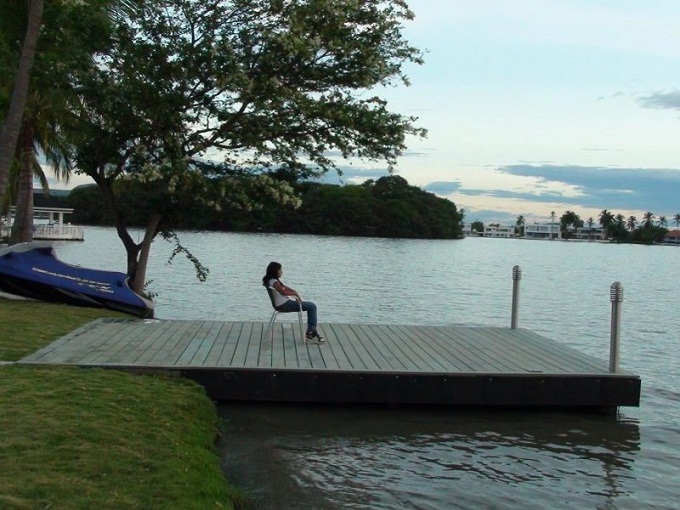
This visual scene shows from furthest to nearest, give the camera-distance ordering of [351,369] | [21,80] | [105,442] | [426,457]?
1. [21,80]
2. [351,369]
3. [426,457]
4. [105,442]

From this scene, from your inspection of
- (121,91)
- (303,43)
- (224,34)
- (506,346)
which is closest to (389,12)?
(303,43)

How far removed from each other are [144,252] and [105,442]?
993 centimetres

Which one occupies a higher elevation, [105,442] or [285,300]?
[285,300]

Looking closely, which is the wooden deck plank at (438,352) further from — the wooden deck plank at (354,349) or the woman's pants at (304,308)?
the woman's pants at (304,308)

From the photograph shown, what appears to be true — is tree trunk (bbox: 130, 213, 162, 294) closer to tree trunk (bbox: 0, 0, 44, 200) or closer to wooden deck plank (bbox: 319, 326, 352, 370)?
wooden deck plank (bbox: 319, 326, 352, 370)

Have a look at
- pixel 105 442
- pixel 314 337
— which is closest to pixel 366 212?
pixel 314 337

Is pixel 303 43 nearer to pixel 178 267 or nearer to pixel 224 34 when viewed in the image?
pixel 224 34

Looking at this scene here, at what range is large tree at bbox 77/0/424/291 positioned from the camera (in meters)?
14.2

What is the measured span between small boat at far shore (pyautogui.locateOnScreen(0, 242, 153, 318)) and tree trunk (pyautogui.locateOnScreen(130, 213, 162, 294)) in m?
0.64

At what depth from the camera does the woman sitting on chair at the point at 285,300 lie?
1107cm

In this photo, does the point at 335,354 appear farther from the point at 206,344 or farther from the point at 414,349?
the point at 206,344

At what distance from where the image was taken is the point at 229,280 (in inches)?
1382

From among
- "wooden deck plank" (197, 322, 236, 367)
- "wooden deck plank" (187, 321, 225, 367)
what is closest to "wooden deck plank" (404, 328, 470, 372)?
"wooden deck plank" (197, 322, 236, 367)

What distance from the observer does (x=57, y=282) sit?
15141mm
